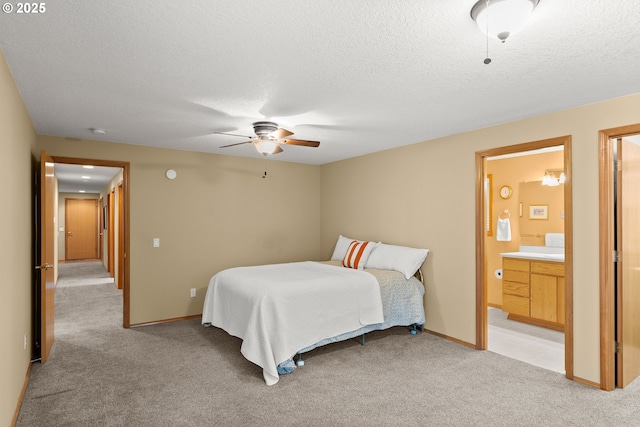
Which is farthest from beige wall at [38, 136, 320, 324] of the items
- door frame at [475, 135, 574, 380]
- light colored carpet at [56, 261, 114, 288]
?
light colored carpet at [56, 261, 114, 288]

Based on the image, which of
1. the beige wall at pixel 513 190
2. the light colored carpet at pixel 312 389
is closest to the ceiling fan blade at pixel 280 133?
the light colored carpet at pixel 312 389

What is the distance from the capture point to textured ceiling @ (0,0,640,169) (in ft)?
5.58

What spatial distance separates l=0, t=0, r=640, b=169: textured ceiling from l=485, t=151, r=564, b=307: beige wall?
218 cm

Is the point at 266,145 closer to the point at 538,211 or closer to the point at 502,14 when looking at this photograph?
the point at 502,14

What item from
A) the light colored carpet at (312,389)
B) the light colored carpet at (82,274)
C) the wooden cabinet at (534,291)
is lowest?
the light colored carpet at (82,274)

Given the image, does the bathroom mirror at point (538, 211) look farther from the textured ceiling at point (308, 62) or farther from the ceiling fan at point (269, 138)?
the ceiling fan at point (269, 138)

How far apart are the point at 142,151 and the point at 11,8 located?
323cm

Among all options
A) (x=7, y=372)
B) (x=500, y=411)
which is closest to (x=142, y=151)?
(x=7, y=372)

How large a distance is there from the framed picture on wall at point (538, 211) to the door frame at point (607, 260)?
238 centimetres

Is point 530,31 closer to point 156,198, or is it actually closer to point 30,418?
point 30,418

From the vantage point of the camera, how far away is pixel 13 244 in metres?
2.51

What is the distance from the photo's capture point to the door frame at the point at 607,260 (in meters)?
2.93

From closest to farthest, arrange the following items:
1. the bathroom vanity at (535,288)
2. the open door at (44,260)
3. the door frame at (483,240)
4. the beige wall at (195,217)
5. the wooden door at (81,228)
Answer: the door frame at (483,240) < the open door at (44,260) < the bathroom vanity at (535,288) < the beige wall at (195,217) < the wooden door at (81,228)

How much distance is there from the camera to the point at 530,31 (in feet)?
6.12
